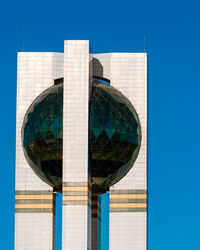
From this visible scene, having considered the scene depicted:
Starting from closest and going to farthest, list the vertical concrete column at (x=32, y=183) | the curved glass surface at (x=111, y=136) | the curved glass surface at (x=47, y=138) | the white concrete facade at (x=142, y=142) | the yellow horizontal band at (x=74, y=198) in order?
the yellow horizontal band at (x=74, y=198) < the curved glass surface at (x=111, y=136) < the curved glass surface at (x=47, y=138) < the white concrete facade at (x=142, y=142) < the vertical concrete column at (x=32, y=183)

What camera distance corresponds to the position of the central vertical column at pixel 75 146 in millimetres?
61594

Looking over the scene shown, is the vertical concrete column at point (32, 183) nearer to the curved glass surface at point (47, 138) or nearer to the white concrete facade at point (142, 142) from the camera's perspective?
the curved glass surface at point (47, 138)

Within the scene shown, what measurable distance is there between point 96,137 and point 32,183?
6470mm

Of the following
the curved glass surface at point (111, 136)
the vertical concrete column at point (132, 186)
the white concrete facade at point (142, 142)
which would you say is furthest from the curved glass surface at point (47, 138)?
the vertical concrete column at point (132, 186)

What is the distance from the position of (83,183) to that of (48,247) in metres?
6.51

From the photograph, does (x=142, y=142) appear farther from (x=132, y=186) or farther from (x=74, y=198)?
(x=74, y=198)

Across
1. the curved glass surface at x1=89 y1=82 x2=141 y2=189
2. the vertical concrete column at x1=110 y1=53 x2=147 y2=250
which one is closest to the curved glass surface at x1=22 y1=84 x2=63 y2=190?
the curved glass surface at x1=89 y1=82 x2=141 y2=189

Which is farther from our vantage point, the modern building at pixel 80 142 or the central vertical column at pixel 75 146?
the modern building at pixel 80 142

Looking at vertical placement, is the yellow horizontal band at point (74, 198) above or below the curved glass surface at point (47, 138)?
below

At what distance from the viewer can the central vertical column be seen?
202 feet

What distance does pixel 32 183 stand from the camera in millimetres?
66062

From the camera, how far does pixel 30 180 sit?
66.1 meters

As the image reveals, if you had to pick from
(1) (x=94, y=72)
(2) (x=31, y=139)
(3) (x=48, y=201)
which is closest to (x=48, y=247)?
(3) (x=48, y=201)

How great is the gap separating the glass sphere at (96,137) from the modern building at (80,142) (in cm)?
8
